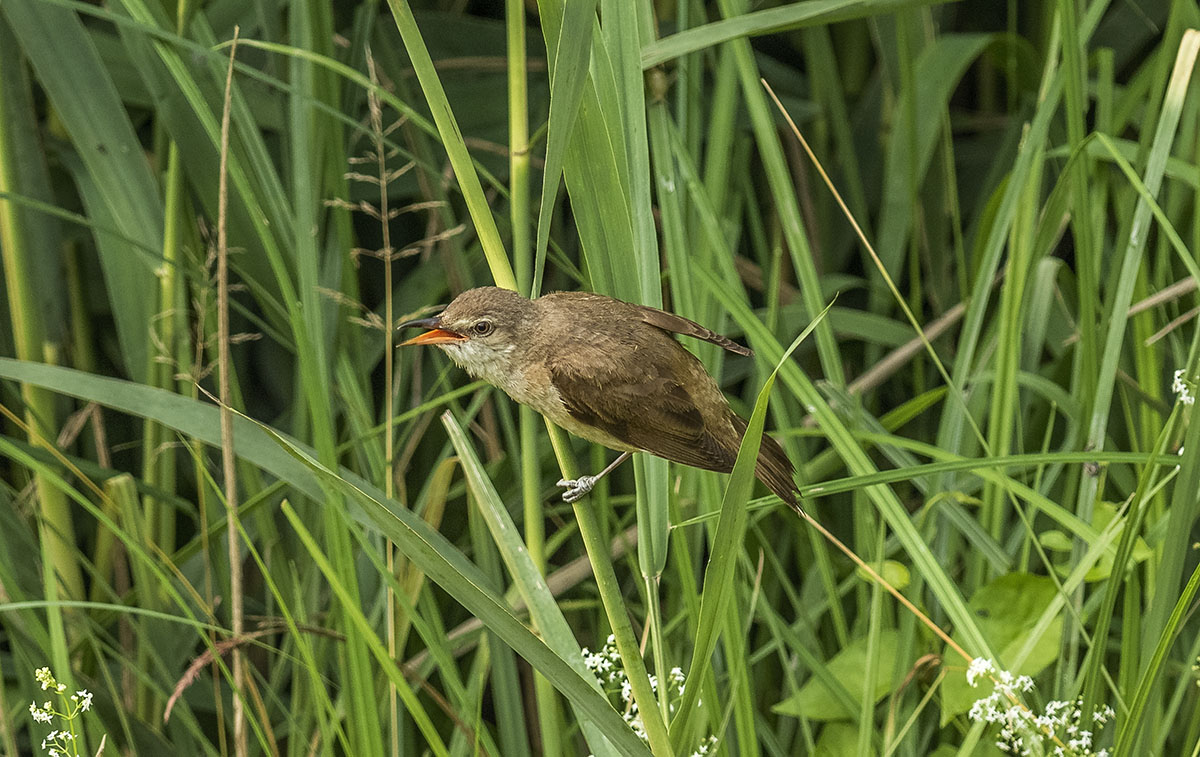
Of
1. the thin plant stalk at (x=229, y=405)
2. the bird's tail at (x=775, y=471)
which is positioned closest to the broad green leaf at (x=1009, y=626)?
the bird's tail at (x=775, y=471)

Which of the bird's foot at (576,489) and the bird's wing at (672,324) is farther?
the bird's wing at (672,324)

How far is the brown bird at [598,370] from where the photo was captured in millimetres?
1202

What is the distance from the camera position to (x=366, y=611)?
6.26ft

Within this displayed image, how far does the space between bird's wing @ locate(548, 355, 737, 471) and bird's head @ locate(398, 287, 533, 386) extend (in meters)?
0.06

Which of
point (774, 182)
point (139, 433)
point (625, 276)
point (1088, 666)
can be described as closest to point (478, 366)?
point (625, 276)

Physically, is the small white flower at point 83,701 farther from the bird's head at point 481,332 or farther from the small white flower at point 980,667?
the small white flower at point 980,667

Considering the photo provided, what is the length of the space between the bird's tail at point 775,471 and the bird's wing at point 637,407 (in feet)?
0.21

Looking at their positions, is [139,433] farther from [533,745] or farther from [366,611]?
[533,745]

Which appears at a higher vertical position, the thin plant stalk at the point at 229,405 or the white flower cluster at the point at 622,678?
the thin plant stalk at the point at 229,405

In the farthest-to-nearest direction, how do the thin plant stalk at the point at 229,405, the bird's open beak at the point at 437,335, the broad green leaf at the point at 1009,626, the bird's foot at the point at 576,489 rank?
the broad green leaf at the point at 1009,626 < the thin plant stalk at the point at 229,405 < the bird's open beak at the point at 437,335 < the bird's foot at the point at 576,489

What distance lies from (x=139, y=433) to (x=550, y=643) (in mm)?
1647

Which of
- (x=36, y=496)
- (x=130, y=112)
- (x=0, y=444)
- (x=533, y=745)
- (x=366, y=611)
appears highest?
(x=130, y=112)

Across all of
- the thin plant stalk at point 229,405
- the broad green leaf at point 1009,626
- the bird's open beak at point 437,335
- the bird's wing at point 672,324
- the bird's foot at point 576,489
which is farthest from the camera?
the broad green leaf at point 1009,626

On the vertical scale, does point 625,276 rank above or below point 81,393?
above
